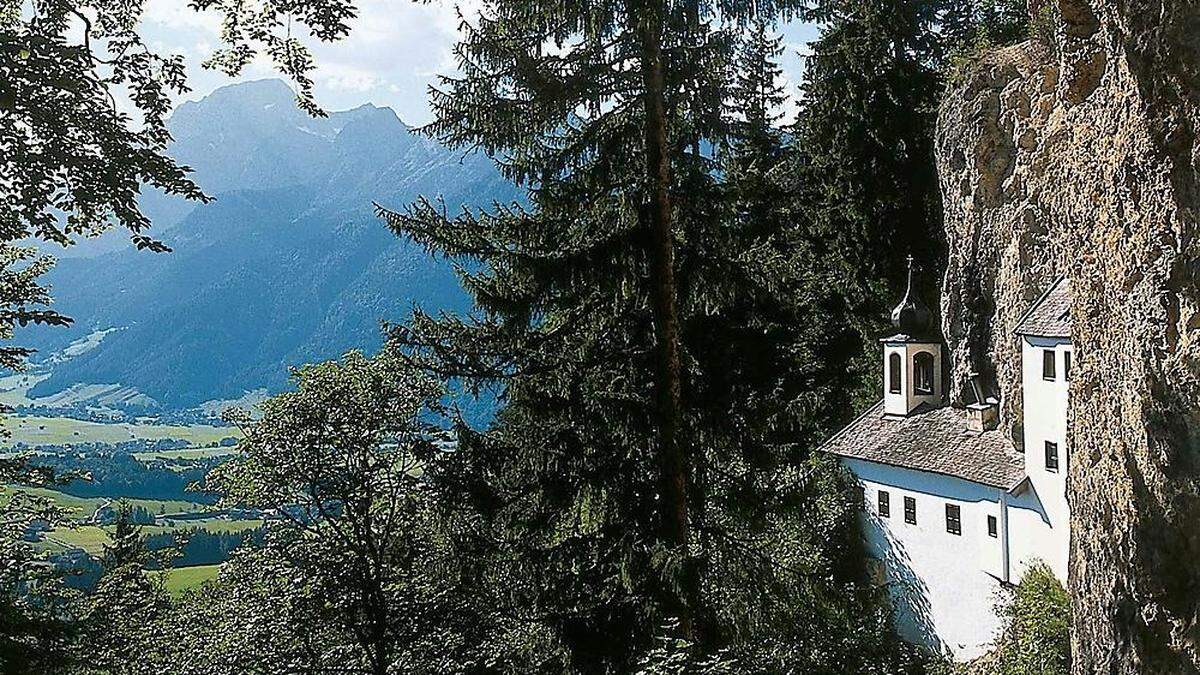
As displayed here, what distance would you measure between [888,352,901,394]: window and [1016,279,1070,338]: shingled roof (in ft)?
13.5

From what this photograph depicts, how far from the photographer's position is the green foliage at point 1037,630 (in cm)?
1700

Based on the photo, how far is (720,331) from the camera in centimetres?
1605

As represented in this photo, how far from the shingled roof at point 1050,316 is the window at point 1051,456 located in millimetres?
2194

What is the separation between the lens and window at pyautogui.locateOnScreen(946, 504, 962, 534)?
20.6 metres

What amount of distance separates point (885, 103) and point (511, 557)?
65.7ft

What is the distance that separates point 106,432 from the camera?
139 metres

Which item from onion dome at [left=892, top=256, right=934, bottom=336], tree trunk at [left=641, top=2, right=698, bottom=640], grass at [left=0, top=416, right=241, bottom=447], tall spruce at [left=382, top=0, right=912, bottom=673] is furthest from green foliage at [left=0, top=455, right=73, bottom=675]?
grass at [left=0, top=416, right=241, bottom=447]

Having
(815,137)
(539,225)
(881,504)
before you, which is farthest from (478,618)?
(815,137)

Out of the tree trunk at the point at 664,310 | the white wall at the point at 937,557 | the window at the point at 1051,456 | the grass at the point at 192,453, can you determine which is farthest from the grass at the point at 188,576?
the grass at the point at 192,453

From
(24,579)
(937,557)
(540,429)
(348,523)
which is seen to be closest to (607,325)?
(540,429)

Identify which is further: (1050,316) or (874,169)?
(874,169)

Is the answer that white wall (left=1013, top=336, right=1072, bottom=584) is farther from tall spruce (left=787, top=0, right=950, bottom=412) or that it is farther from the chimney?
tall spruce (left=787, top=0, right=950, bottom=412)

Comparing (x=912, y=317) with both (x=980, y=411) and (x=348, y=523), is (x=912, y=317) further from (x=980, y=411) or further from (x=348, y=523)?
(x=348, y=523)

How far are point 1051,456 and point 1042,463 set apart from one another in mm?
243
